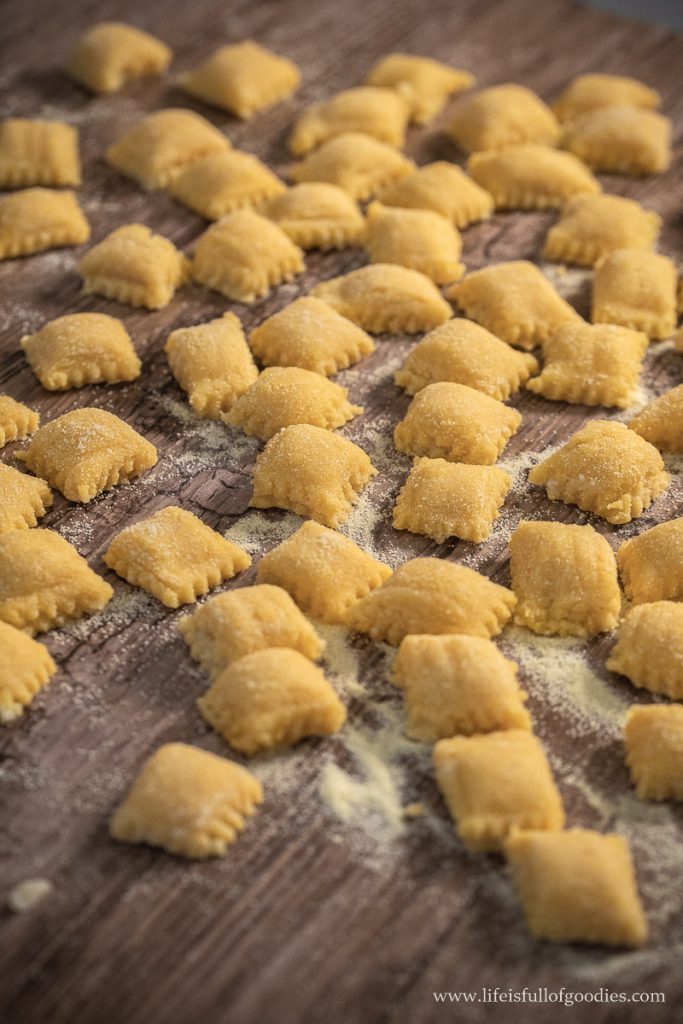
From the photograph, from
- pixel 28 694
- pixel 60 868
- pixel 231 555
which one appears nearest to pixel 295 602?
pixel 231 555

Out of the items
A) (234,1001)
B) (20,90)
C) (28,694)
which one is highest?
(20,90)

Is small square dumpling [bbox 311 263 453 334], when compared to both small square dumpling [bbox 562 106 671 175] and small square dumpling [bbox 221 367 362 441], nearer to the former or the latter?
small square dumpling [bbox 221 367 362 441]

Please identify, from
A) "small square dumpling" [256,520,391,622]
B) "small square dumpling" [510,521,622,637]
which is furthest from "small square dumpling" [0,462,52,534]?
"small square dumpling" [510,521,622,637]

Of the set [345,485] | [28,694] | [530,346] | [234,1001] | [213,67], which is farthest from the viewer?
[213,67]

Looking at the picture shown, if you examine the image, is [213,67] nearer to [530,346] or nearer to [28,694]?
[530,346]

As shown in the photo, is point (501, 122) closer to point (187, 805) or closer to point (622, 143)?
point (622, 143)

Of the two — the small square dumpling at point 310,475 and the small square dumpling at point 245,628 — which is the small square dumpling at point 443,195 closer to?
the small square dumpling at point 310,475
